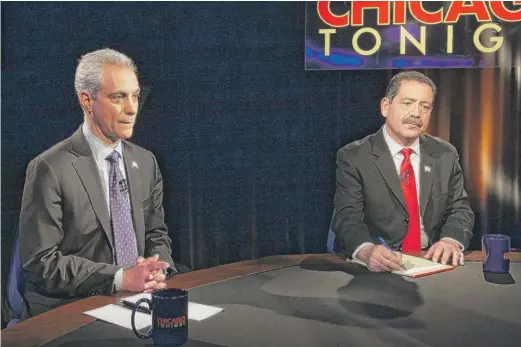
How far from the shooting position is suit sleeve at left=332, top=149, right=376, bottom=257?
2.47m

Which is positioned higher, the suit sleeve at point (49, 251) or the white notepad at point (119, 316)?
the suit sleeve at point (49, 251)

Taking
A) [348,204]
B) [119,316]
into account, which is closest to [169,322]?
[119,316]

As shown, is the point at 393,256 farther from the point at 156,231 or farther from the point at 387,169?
the point at 156,231

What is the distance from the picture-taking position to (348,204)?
2715 millimetres

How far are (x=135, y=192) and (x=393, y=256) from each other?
3.23ft

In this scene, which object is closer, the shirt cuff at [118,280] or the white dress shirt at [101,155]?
the shirt cuff at [118,280]

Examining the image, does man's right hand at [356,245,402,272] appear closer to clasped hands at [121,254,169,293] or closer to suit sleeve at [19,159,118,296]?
clasped hands at [121,254,169,293]

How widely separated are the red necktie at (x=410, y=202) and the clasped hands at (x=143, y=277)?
1257 millimetres

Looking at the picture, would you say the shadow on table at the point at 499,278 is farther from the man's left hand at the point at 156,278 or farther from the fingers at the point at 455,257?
the man's left hand at the point at 156,278

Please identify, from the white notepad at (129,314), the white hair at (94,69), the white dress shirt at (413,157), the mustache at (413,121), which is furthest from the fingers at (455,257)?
the white hair at (94,69)

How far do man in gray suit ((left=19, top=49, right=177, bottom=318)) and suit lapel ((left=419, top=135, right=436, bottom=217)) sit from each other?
1161 millimetres

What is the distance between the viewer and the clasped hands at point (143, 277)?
185cm

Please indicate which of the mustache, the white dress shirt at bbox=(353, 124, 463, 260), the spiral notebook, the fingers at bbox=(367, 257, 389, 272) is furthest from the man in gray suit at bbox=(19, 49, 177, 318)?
the mustache

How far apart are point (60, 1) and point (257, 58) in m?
1.12
